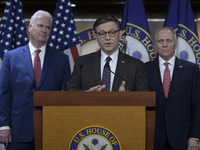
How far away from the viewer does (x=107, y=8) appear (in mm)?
Answer: 4375

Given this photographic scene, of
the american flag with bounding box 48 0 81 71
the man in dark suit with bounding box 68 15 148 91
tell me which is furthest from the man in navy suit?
the american flag with bounding box 48 0 81 71

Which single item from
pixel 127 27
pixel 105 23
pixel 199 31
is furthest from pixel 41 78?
pixel 199 31

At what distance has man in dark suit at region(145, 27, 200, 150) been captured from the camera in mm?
2688

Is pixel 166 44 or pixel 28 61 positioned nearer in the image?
pixel 28 61

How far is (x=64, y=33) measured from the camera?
12.9ft

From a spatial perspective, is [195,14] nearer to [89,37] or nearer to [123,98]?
[89,37]

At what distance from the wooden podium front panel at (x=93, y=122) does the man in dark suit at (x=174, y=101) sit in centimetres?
126

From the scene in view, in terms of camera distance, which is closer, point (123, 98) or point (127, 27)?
point (123, 98)

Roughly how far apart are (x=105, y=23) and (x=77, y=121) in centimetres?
96

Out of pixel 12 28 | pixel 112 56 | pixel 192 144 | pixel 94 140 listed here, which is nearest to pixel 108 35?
pixel 112 56

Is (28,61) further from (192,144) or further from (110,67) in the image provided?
(192,144)

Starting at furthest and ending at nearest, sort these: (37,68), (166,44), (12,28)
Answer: (12,28) < (166,44) < (37,68)

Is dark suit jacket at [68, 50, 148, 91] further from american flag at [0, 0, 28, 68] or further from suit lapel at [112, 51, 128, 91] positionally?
american flag at [0, 0, 28, 68]

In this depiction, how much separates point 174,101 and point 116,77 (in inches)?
35.0
